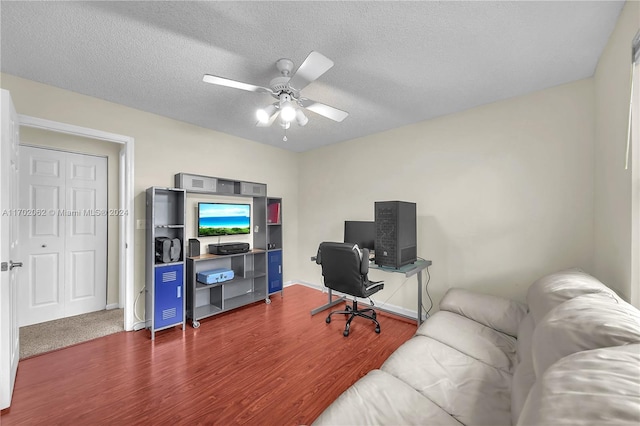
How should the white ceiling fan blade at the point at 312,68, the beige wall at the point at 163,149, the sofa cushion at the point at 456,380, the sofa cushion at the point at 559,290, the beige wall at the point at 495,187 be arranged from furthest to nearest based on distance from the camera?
the beige wall at the point at 163,149 < the beige wall at the point at 495,187 < the white ceiling fan blade at the point at 312,68 < the sofa cushion at the point at 559,290 < the sofa cushion at the point at 456,380

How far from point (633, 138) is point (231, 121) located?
3482mm

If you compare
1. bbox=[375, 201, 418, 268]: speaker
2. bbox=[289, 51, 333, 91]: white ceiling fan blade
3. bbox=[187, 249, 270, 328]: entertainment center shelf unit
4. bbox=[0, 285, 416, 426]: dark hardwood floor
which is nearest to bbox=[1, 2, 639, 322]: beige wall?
bbox=[375, 201, 418, 268]: speaker

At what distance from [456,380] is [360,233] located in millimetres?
2203

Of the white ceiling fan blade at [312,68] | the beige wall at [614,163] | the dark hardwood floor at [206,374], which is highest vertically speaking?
the white ceiling fan blade at [312,68]

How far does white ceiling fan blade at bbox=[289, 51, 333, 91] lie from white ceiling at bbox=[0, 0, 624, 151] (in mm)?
214

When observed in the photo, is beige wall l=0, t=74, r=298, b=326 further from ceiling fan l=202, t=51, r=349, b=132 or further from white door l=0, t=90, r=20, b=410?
ceiling fan l=202, t=51, r=349, b=132

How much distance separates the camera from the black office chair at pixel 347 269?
2.69 m

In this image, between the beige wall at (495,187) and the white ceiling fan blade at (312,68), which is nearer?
the white ceiling fan blade at (312,68)

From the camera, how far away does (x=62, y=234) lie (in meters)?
3.21

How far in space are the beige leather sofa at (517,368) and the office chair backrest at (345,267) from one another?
32.1 inches

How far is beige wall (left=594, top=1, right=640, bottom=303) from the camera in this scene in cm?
146

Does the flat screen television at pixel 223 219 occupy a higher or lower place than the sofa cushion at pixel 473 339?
higher

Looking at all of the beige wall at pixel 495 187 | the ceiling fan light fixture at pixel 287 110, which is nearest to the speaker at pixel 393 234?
the beige wall at pixel 495 187

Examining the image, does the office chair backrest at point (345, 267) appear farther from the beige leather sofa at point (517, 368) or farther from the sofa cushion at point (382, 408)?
the sofa cushion at point (382, 408)
